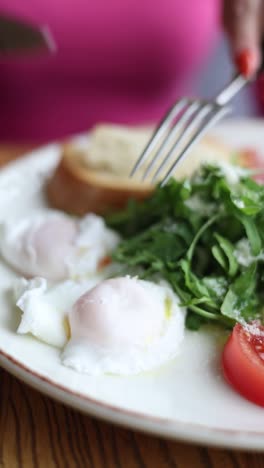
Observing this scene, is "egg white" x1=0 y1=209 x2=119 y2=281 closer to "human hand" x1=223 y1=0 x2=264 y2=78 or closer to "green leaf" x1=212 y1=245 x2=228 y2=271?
"green leaf" x1=212 y1=245 x2=228 y2=271

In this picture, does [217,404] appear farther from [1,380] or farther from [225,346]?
[1,380]

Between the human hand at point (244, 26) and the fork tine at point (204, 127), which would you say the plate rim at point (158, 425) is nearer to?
the fork tine at point (204, 127)

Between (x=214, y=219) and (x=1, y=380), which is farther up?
(x=214, y=219)

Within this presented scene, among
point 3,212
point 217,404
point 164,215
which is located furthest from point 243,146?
point 217,404

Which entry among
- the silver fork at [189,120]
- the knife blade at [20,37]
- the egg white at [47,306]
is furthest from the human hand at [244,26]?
the egg white at [47,306]

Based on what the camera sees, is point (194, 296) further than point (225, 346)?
Yes

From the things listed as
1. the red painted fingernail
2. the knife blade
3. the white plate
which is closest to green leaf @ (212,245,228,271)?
the white plate
